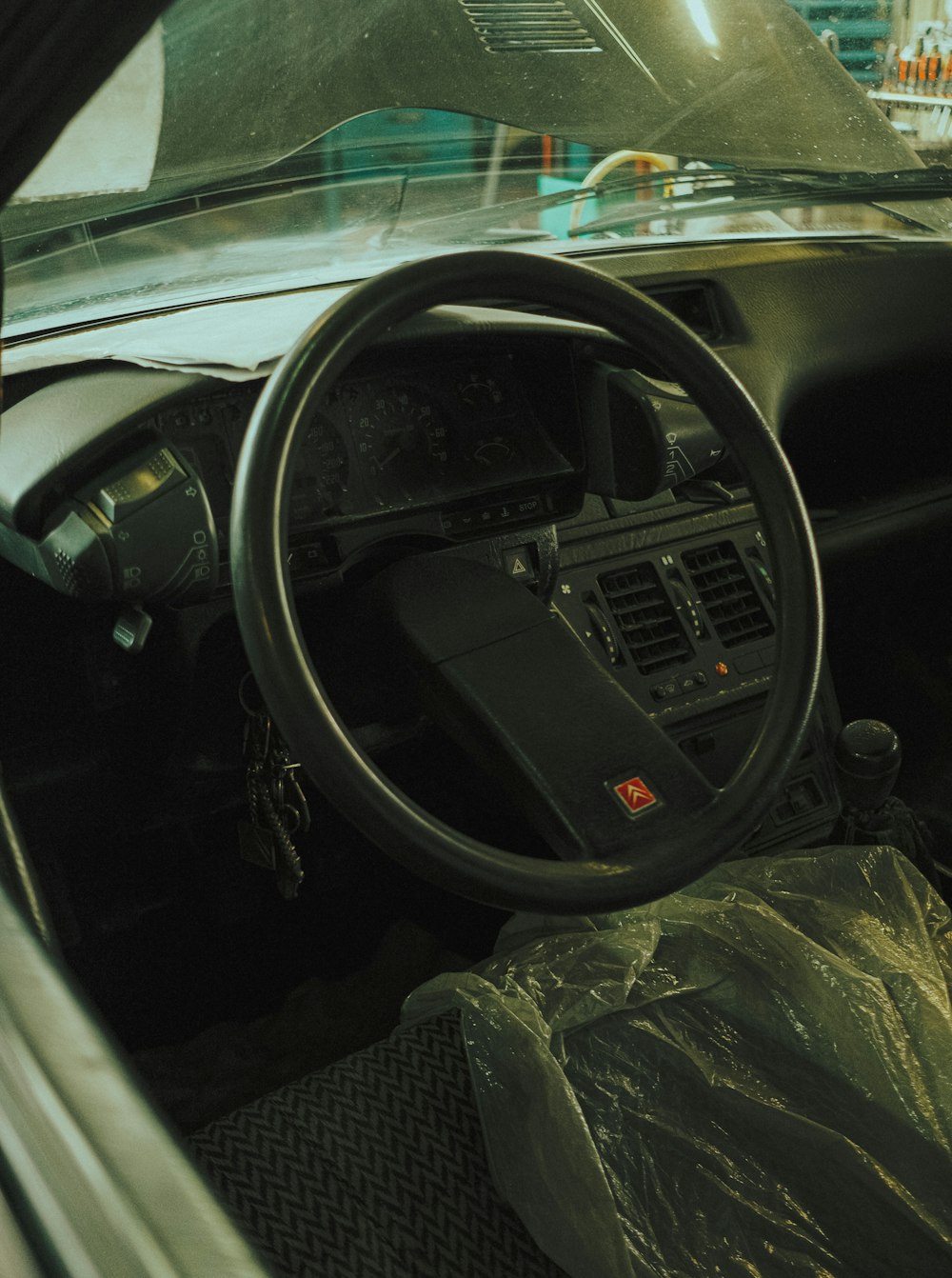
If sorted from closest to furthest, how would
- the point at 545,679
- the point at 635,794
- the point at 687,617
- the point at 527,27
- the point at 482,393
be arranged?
the point at 635,794 → the point at 545,679 → the point at 482,393 → the point at 687,617 → the point at 527,27

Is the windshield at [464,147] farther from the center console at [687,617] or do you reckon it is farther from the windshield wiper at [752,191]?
the center console at [687,617]

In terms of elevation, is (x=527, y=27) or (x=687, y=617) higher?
(x=527, y=27)

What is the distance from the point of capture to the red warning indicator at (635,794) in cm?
94

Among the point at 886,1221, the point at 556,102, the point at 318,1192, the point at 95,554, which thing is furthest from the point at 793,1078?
the point at 556,102

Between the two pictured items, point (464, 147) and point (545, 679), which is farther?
point (464, 147)

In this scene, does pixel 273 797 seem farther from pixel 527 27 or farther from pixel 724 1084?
pixel 527 27

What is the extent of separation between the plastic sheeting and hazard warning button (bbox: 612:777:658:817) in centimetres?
31

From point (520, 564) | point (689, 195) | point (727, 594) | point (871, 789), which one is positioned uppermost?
point (689, 195)

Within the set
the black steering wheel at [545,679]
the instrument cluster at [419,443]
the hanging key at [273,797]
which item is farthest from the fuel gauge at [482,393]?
the hanging key at [273,797]

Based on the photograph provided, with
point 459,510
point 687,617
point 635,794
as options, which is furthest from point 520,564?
point 635,794

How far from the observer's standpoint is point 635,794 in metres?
0.95

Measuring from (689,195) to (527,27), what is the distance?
330mm

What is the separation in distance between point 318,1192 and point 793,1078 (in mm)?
443

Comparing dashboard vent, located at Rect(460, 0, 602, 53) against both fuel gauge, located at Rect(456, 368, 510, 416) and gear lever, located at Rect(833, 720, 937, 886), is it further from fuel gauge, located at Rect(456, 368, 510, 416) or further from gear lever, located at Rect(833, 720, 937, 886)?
gear lever, located at Rect(833, 720, 937, 886)
